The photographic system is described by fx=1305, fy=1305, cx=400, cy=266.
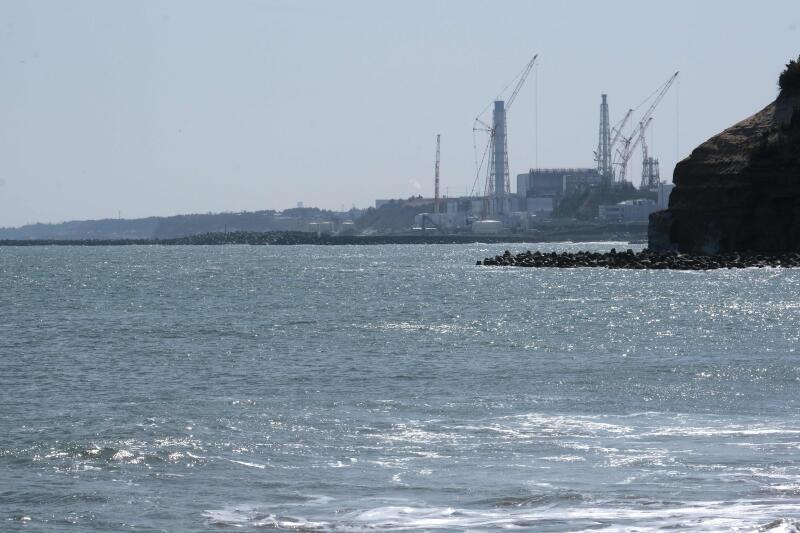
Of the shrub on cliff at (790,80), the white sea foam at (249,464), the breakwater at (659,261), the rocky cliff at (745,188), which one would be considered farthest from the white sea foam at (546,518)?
the shrub on cliff at (790,80)

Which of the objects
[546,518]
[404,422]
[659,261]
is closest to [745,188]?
[659,261]

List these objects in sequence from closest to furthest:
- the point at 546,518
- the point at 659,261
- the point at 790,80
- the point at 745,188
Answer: the point at 546,518
the point at 745,188
the point at 659,261
the point at 790,80

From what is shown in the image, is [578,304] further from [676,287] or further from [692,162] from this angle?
[692,162]

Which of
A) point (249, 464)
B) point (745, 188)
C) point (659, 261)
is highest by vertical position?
point (745, 188)

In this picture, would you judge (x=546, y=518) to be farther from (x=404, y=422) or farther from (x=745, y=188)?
(x=745, y=188)

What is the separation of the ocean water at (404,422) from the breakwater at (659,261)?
118ft

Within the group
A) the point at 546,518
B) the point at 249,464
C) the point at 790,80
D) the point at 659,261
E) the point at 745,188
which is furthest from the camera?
the point at 790,80

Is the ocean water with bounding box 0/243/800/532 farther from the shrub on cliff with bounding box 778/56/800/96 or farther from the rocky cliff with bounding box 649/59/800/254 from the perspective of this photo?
the shrub on cliff with bounding box 778/56/800/96

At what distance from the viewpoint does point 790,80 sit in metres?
95.6

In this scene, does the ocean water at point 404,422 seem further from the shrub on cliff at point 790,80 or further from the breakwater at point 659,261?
the shrub on cliff at point 790,80

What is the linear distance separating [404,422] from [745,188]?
69459 millimetres

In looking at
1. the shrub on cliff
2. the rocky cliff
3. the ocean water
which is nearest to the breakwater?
the rocky cliff

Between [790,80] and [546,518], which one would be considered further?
[790,80]

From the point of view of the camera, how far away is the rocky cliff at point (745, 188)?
3364 inches
